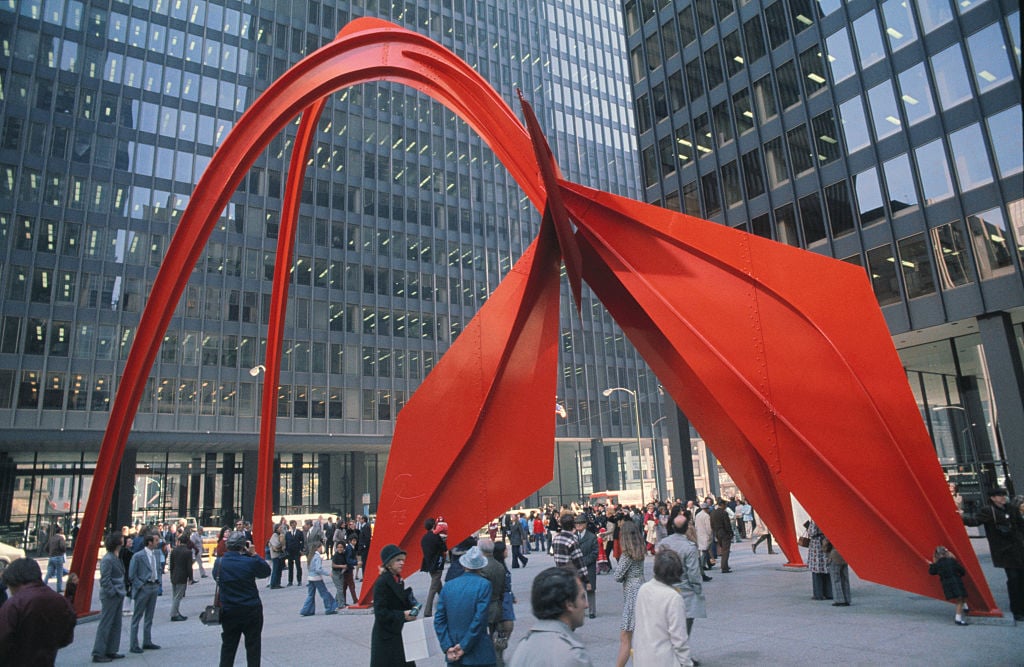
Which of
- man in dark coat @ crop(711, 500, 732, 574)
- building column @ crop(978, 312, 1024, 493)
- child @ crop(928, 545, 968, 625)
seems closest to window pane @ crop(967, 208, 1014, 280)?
building column @ crop(978, 312, 1024, 493)

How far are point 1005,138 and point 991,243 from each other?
312cm

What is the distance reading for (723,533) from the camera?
55.2ft

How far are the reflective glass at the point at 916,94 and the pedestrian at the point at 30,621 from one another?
26.0 metres

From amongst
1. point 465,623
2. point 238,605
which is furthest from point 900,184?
point 238,605

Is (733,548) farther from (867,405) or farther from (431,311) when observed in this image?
(431,311)

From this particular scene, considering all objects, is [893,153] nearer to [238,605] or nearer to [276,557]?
[276,557]

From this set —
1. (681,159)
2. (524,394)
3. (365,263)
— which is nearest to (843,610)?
(524,394)

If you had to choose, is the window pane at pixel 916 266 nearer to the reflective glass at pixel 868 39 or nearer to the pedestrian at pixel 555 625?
the reflective glass at pixel 868 39

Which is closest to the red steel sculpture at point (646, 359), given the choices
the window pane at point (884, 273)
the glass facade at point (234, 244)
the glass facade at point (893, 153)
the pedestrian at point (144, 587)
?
the pedestrian at point (144, 587)

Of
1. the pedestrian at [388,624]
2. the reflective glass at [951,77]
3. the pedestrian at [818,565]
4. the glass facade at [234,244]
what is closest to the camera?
the pedestrian at [388,624]

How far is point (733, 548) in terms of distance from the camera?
23891 mm

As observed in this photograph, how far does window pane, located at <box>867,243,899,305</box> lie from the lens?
77.9ft

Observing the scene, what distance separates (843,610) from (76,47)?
49.4 meters

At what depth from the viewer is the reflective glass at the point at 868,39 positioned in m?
24.4
